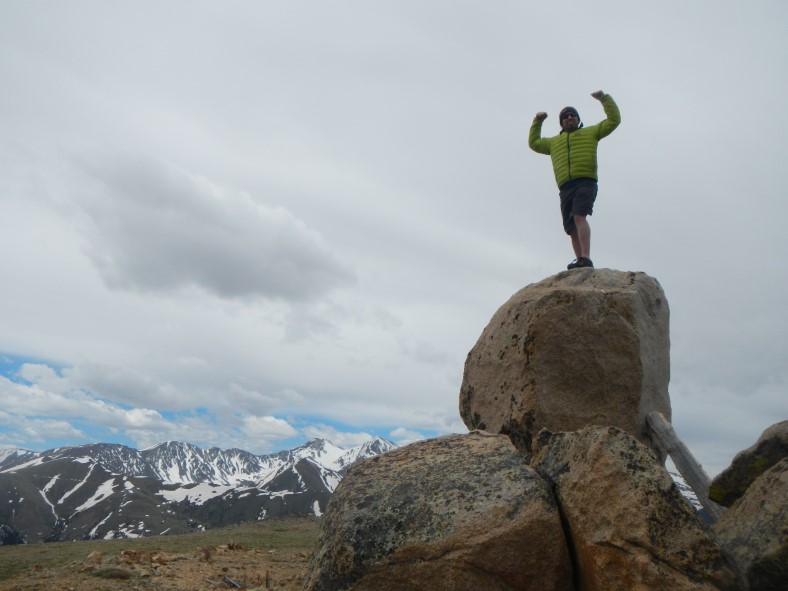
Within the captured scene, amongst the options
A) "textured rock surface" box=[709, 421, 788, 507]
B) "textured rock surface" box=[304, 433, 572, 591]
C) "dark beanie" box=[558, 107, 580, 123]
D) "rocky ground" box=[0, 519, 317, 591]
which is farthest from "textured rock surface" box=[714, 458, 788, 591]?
"dark beanie" box=[558, 107, 580, 123]

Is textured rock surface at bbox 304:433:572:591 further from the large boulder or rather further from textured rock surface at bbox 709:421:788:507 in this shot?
textured rock surface at bbox 709:421:788:507

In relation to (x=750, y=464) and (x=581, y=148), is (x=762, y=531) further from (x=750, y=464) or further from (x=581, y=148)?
(x=581, y=148)

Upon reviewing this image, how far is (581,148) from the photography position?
1514cm

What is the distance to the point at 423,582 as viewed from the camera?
25.0 feet

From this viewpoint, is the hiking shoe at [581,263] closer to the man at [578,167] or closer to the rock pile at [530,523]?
the man at [578,167]

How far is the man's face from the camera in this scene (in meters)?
15.5

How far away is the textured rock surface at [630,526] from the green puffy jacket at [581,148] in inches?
355

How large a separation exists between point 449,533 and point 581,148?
11.3 meters

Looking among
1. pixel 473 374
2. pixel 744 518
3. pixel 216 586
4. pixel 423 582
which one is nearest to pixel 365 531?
pixel 423 582

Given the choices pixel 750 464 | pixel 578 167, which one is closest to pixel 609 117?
pixel 578 167

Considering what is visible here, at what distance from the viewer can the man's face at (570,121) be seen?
1553 centimetres

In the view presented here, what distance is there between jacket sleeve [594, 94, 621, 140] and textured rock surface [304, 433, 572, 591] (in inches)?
386

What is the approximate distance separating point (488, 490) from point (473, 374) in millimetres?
6016

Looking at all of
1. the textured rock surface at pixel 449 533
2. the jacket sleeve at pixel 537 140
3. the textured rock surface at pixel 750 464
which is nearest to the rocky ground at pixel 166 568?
the textured rock surface at pixel 449 533
